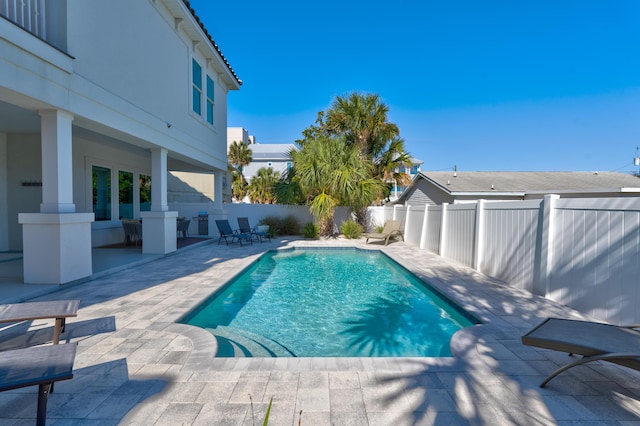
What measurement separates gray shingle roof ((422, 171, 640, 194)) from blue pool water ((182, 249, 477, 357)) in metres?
9.61

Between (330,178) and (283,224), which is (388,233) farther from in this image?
(283,224)

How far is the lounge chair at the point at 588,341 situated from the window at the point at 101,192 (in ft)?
42.0

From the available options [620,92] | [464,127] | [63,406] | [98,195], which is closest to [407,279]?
[63,406]

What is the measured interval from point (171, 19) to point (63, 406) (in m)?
10.4

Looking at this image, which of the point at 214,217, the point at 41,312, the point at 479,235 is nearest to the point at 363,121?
the point at 214,217

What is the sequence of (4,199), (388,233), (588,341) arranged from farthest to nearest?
(388,233), (4,199), (588,341)

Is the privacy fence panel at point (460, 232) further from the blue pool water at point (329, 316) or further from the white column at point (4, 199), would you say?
the white column at point (4, 199)

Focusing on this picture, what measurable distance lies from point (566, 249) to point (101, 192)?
13428 millimetres

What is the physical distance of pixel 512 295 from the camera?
5793 millimetres

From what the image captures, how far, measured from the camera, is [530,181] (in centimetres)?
1770

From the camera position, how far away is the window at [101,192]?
11055mm

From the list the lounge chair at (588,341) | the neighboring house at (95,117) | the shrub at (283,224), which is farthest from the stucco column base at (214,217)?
the lounge chair at (588,341)

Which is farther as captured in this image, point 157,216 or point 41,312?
point 157,216

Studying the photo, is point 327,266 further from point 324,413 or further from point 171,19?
point 171,19
